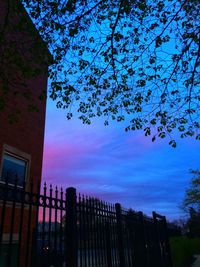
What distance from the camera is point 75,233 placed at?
537cm

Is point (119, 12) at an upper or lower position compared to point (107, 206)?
upper

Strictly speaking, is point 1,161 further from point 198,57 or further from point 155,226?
point 198,57

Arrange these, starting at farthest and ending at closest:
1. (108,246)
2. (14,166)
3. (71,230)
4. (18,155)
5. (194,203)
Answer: (194,203), (18,155), (14,166), (108,246), (71,230)

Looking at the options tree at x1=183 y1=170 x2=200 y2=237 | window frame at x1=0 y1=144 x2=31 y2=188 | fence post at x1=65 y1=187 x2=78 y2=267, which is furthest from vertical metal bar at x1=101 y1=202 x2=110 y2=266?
tree at x1=183 y1=170 x2=200 y2=237

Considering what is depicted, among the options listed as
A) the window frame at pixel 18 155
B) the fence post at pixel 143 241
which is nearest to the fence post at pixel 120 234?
the fence post at pixel 143 241

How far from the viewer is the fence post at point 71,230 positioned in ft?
16.9

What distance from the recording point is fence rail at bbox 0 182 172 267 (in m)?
4.30

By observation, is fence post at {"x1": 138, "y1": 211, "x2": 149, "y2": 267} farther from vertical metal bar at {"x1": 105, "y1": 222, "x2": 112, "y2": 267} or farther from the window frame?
the window frame

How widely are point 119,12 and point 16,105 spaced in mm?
6050

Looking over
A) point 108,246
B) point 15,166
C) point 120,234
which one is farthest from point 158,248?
point 15,166

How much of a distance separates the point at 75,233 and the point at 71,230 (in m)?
0.08

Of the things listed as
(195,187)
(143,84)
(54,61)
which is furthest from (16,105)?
(195,187)

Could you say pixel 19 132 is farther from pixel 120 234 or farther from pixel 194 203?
pixel 194 203

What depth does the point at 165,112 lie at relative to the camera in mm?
8734
